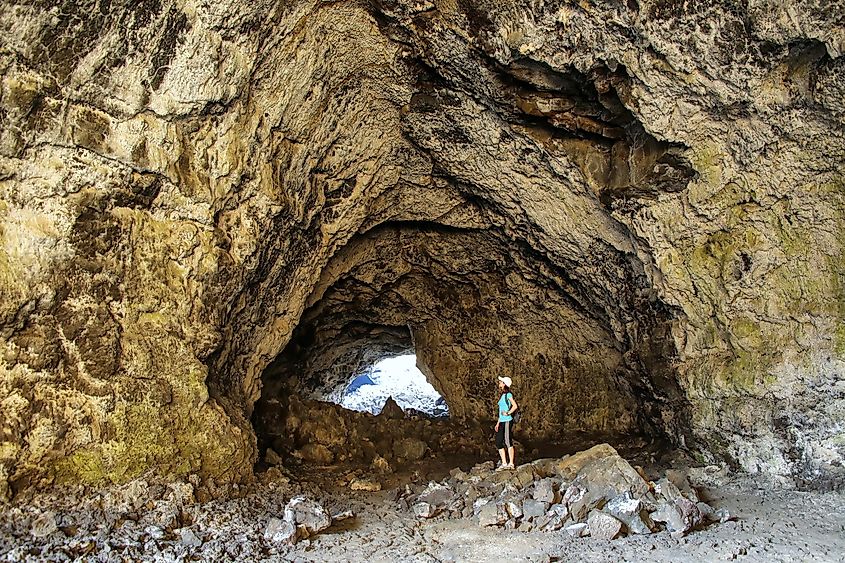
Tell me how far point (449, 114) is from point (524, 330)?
377 cm

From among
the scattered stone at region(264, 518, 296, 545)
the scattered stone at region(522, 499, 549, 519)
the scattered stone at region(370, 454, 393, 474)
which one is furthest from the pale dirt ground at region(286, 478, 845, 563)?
the scattered stone at region(370, 454, 393, 474)

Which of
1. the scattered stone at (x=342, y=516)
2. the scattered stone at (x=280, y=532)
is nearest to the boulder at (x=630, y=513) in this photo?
the scattered stone at (x=342, y=516)

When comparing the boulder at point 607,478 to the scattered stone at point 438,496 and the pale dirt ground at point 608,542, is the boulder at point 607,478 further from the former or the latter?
the scattered stone at point 438,496

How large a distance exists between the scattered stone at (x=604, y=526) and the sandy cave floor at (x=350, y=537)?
0.06m

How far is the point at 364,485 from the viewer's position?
20.7 ft

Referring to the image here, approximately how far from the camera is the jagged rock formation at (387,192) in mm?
4281

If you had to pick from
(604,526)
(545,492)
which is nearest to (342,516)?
(545,492)

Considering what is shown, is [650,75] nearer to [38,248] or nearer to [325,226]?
[325,226]

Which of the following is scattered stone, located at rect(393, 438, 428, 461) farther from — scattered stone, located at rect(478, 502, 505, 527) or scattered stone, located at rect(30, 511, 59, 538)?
scattered stone, located at rect(30, 511, 59, 538)

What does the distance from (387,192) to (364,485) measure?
309 centimetres

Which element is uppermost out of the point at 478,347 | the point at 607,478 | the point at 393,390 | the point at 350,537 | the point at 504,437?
the point at 478,347

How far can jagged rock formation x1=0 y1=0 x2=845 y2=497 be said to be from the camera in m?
4.28

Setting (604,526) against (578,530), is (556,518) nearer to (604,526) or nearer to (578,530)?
(578,530)

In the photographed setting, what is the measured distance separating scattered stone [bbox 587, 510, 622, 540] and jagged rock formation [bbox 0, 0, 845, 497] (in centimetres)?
233
